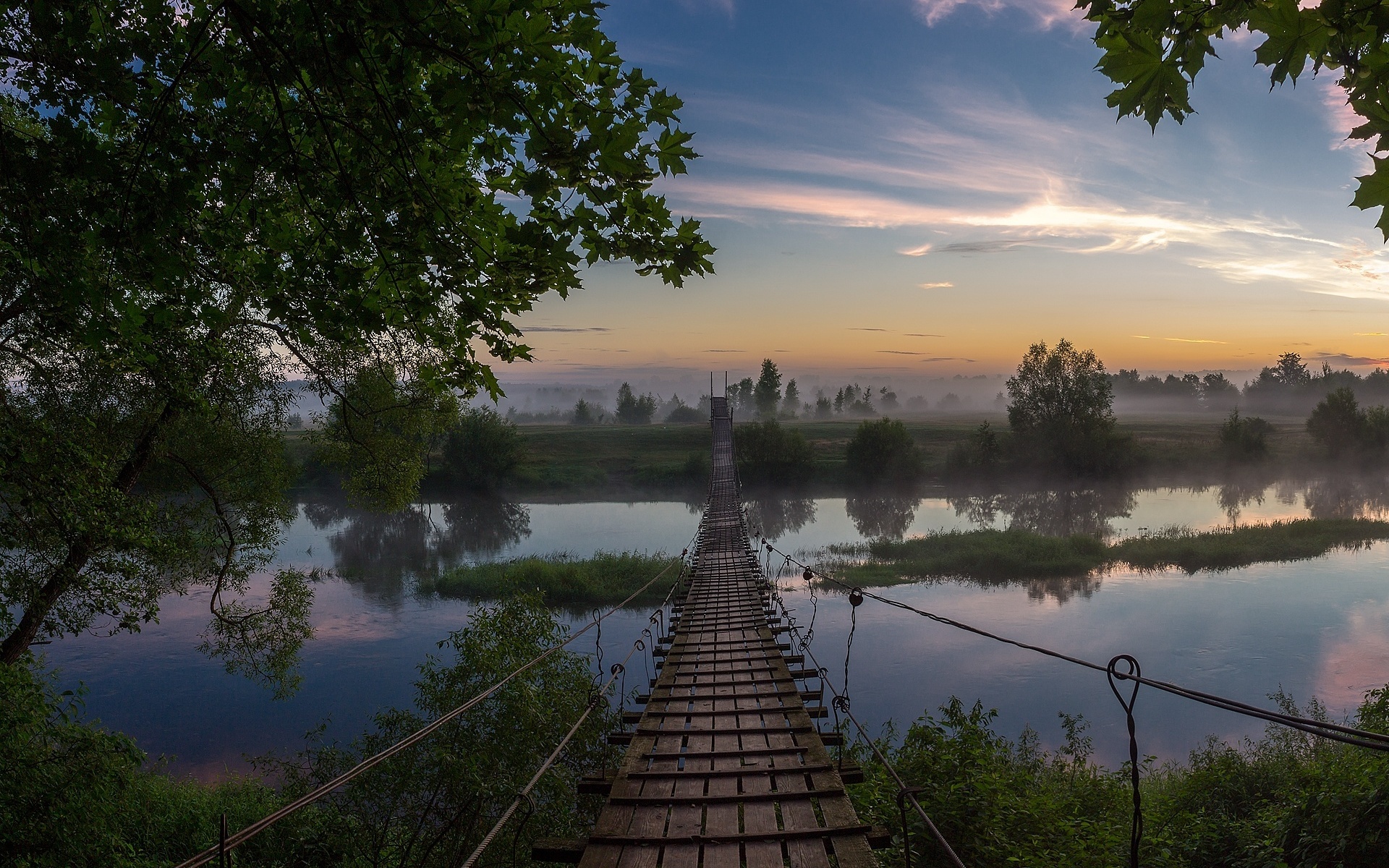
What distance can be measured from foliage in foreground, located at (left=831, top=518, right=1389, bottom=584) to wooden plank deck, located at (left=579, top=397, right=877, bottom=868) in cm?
1522

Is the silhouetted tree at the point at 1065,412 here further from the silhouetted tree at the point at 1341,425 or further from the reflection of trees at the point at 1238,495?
the silhouetted tree at the point at 1341,425

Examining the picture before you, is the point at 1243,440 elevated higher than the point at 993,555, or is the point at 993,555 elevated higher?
the point at 1243,440

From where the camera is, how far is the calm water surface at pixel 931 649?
12.1 metres

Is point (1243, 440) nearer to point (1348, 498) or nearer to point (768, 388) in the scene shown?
point (1348, 498)

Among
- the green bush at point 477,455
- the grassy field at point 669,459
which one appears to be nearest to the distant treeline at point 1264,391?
the grassy field at point 669,459

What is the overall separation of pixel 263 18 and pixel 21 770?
272 inches

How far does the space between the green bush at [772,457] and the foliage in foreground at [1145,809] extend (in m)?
31.9

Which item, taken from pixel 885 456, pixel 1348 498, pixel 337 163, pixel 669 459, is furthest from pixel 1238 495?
pixel 337 163

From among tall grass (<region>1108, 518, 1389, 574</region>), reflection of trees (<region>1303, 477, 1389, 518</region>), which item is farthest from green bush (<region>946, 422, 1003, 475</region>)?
tall grass (<region>1108, 518, 1389, 574</region>)

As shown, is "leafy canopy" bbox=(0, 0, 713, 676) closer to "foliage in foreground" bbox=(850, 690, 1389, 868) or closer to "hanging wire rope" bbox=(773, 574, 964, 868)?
"hanging wire rope" bbox=(773, 574, 964, 868)

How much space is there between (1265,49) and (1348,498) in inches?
1764

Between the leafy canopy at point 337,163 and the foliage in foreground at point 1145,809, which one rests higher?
the leafy canopy at point 337,163

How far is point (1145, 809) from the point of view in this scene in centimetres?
751

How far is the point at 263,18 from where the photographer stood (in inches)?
96.5
